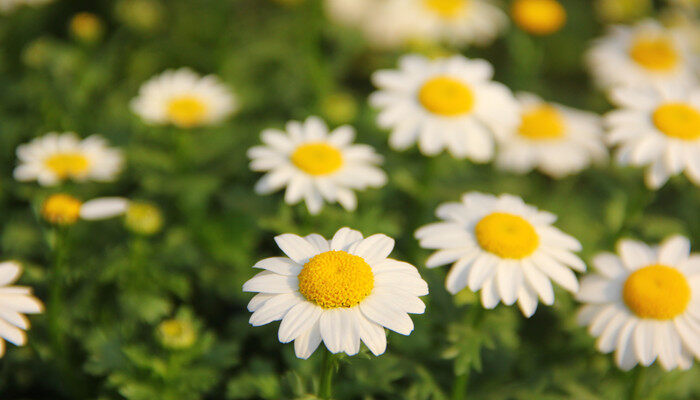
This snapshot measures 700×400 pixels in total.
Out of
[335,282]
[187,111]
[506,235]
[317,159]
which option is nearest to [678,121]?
[506,235]

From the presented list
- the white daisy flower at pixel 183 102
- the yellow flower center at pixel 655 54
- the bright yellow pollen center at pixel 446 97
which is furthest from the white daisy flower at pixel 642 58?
the white daisy flower at pixel 183 102

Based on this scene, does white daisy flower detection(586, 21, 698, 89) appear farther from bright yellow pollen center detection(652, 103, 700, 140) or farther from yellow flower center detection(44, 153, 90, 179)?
yellow flower center detection(44, 153, 90, 179)

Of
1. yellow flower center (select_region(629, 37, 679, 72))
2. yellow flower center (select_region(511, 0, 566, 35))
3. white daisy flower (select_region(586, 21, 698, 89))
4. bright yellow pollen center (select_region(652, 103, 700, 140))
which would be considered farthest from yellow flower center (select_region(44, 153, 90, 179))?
yellow flower center (select_region(629, 37, 679, 72))

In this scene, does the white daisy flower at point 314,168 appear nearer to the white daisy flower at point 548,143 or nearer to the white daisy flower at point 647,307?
the white daisy flower at point 647,307

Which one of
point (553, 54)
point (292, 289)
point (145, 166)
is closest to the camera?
point (292, 289)

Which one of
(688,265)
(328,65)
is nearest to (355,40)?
(328,65)

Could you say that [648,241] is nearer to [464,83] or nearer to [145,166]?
[464,83]
